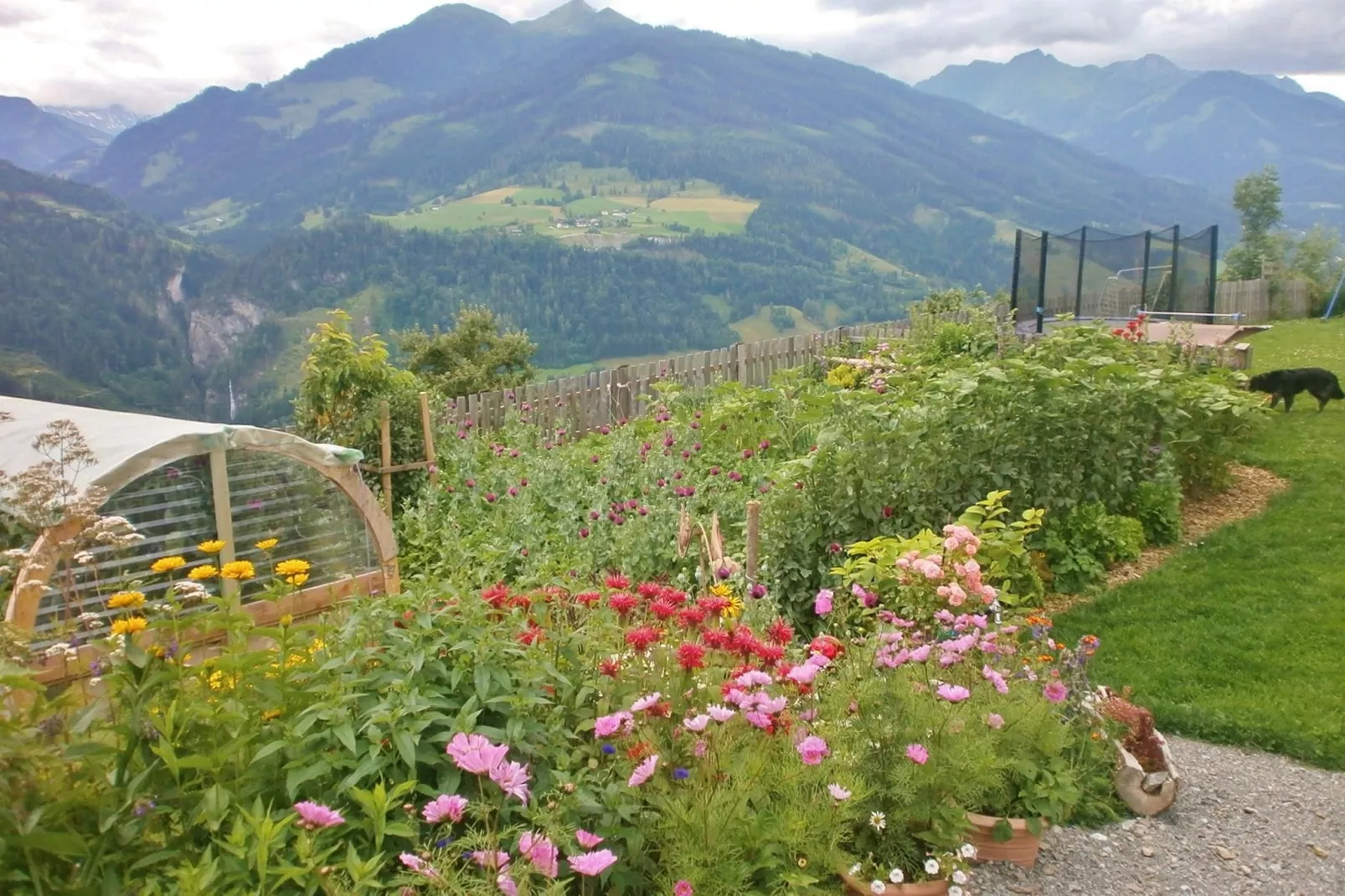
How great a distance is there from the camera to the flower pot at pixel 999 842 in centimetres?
270

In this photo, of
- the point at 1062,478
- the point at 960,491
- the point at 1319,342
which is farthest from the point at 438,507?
the point at 1319,342

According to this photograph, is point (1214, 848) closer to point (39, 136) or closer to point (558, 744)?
point (558, 744)

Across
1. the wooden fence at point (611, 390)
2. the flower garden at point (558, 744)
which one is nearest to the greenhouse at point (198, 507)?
the flower garden at point (558, 744)

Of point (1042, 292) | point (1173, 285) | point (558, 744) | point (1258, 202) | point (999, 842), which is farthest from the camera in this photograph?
point (1258, 202)

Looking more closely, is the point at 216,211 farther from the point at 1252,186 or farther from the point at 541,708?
the point at 541,708

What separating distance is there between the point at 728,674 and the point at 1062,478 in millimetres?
3900

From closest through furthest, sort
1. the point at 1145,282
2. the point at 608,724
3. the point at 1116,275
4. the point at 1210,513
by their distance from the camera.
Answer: the point at 608,724 → the point at 1210,513 → the point at 1145,282 → the point at 1116,275

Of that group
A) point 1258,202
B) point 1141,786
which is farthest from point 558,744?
point 1258,202

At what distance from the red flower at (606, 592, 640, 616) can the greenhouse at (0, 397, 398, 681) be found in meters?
1.64

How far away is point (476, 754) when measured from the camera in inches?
66.6

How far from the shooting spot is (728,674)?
Answer: 8.43 ft

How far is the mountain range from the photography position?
148ft

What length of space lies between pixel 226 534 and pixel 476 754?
3.52m

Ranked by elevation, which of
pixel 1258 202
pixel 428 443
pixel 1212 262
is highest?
pixel 1258 202
